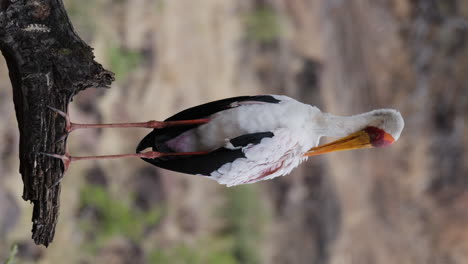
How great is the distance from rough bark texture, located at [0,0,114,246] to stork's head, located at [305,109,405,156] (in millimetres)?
924

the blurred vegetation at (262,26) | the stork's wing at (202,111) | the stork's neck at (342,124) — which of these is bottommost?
the stork's neck at (342,124)

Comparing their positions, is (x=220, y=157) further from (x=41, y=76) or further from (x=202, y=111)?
(x=41, y=76)

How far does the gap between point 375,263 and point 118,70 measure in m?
4.16

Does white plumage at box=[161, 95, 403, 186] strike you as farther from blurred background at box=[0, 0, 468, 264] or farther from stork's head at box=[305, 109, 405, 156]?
blurred background at box=[0, 0, 468, 264]

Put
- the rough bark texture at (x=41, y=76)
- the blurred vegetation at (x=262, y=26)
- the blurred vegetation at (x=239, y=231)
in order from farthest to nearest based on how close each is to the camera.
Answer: the blurred vegetation at (x=262, y=26) → the blurred vegetation at (x=239, y=231) → the rough bark texture at (x=41, y=76)

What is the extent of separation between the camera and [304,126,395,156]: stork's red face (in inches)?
80.8

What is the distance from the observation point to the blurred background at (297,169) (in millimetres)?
3627

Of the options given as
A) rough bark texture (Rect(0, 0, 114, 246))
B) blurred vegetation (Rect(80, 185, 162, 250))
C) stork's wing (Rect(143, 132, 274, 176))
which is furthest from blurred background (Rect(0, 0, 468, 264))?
stork's wing (Rect(143, 132, 274, 176))

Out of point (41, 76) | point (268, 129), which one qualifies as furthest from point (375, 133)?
point (41, 76)

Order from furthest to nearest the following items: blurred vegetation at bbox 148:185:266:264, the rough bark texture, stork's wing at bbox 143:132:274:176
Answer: blurred vegetation at bbox 148:185:266:264, stork's wing at bbox 143:132:274:176, the rough bark texture

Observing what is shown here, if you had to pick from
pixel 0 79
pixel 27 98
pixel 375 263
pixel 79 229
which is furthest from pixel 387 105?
pixel 27 98

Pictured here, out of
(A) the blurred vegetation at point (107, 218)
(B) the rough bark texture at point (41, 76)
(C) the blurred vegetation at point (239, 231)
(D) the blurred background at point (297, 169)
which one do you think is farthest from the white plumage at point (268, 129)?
(C) the blurred vegetation at point (239, 231)

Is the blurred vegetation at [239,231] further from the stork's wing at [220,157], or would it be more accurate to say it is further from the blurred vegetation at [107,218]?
the stork's wing at [220,157]

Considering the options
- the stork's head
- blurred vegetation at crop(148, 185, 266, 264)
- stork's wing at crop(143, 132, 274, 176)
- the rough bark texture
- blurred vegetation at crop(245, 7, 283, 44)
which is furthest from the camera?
blurred vegetation at crop(245, 7, 283, 44)
